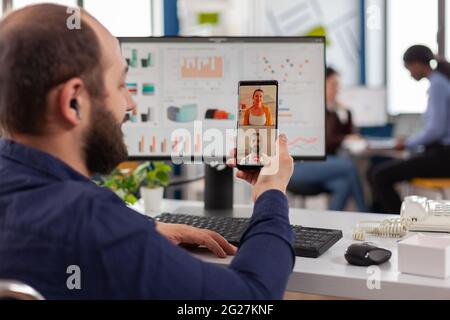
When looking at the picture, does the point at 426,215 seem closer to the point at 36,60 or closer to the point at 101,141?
the point at 101,141

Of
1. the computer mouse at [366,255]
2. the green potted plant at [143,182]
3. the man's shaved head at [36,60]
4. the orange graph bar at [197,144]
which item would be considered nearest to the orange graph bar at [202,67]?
the orange graph bar at [197,144]

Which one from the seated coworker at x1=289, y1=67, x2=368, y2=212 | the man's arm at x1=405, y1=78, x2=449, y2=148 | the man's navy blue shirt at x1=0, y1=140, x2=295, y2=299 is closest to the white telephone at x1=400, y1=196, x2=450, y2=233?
the man's navy blue shirt at x1=0, y1=140, x2=295, y2=299

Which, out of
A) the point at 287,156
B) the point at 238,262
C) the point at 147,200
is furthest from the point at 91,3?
the point at 238,262

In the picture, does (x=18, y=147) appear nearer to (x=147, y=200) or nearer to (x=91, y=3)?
(x=147, y=200)

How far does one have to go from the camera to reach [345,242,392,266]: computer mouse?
1.27 meters

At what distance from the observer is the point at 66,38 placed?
3.02 feet

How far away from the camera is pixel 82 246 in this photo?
2.77 feet

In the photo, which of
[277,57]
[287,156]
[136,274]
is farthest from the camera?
[277,57]

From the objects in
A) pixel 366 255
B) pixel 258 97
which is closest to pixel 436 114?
pixel 258 97

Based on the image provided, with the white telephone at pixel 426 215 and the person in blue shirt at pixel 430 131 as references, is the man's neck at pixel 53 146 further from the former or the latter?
the person in blue shirt at pixel 430 131

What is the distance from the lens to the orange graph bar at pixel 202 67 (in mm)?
1799

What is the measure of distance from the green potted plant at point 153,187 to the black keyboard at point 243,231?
22 cm

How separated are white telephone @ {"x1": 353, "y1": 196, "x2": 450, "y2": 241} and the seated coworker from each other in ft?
8.01
